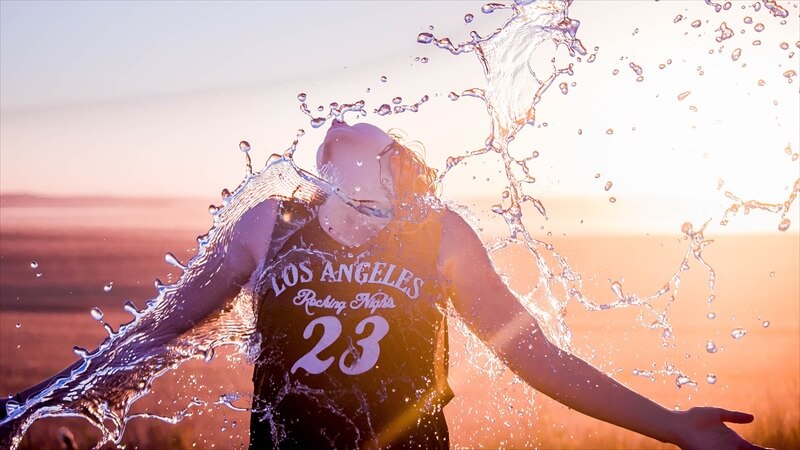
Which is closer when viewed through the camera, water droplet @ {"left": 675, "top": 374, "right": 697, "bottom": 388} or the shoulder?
the shoulder

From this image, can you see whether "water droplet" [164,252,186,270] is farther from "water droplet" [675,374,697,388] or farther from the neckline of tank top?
"water droplet" [675,374,697,388]

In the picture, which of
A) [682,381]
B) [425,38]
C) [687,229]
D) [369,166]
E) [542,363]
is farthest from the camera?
[687,229]

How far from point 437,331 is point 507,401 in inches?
39.6

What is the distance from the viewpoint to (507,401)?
13.5 ft

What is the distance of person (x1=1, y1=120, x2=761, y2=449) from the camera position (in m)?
3.07

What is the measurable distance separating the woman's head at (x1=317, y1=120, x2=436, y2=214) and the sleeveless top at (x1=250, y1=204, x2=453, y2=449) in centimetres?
13

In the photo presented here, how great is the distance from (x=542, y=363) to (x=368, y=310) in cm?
65

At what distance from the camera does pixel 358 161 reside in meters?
3.31

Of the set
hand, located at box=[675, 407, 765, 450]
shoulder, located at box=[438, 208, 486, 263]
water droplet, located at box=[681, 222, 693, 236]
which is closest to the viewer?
hand, located at box=[675, 407, 765, 450]

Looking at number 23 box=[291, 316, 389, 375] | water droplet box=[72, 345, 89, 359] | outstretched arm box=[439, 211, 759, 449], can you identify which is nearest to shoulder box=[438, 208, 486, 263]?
outstretched arm box=[439, 211, 759, 449]

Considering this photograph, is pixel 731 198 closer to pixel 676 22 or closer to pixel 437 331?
pixel 676 22

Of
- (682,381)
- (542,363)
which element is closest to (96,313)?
(542,363)

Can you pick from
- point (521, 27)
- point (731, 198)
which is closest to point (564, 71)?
point (521, 27)

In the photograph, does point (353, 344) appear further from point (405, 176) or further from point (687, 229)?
point (687, 229)
